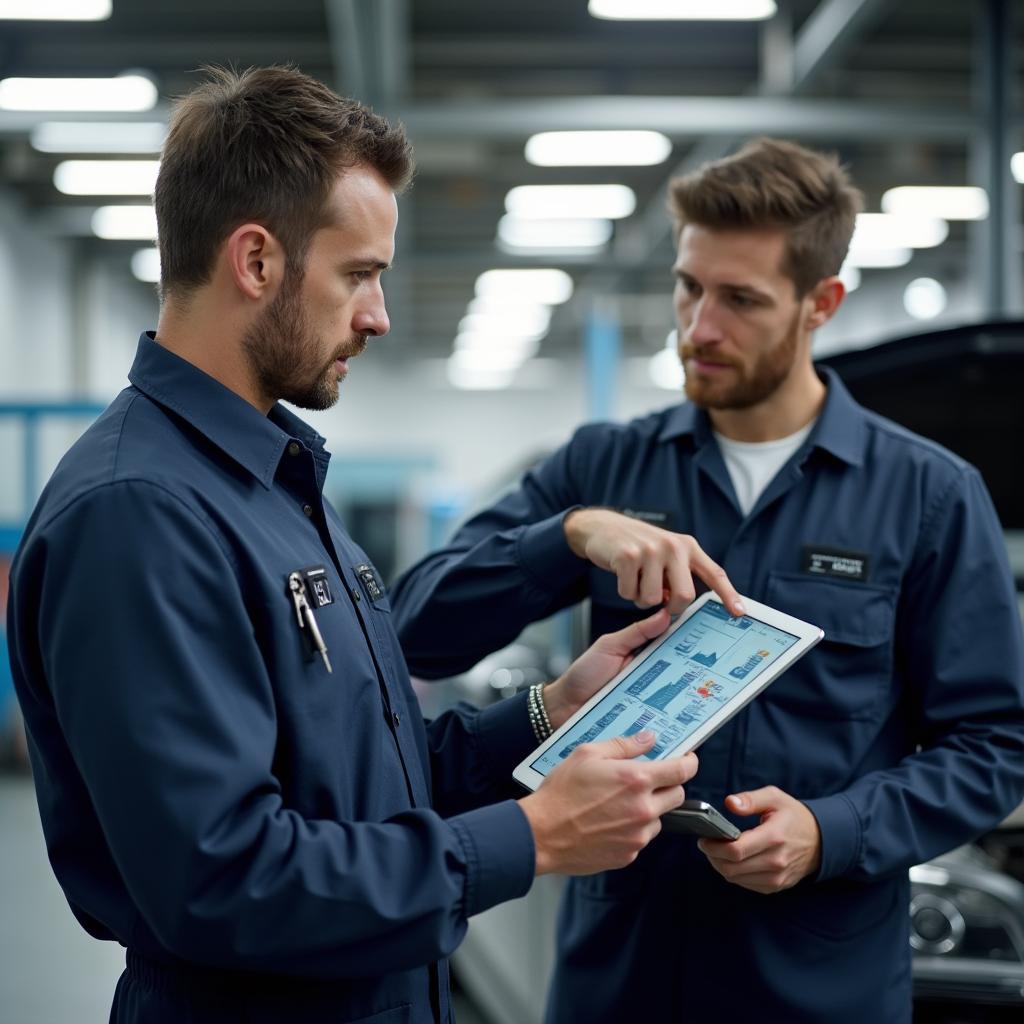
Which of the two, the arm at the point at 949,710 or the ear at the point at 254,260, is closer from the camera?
the ear at the point at 254,260

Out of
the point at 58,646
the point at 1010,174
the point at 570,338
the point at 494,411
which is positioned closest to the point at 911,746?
the point at 58,646

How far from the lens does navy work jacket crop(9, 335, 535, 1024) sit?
1.12 m

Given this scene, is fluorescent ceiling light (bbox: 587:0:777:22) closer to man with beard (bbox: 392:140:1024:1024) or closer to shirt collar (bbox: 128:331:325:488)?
man with beard (bbox: 392:140:1024:1024)

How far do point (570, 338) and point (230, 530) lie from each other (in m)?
19.4

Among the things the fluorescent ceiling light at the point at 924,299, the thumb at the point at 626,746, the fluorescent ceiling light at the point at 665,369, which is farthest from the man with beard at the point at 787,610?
the fluorescent ceiling light at the point at 665,369

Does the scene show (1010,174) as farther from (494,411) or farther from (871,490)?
(494,411)

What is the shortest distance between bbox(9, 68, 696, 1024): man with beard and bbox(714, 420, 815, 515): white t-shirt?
28.9 inches

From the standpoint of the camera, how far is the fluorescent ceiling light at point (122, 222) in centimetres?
1138

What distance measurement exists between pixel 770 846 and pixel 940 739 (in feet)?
1.22

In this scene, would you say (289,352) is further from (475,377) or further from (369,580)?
(475,377)

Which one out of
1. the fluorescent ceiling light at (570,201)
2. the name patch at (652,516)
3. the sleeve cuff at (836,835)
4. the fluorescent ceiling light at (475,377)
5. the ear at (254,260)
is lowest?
the sleeve cuff at (836,835)

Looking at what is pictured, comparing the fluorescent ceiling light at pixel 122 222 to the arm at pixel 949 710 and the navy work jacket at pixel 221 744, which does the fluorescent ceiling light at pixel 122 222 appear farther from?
the navy work jacket at pixel 221 744

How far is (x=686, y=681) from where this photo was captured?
1.62m

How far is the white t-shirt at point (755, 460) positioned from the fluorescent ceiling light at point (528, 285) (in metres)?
12.1
